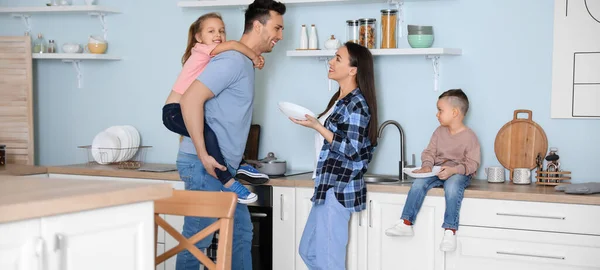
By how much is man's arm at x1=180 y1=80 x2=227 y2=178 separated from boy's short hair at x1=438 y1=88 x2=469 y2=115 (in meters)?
1.17

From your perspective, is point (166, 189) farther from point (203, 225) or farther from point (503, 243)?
point (503, 243)

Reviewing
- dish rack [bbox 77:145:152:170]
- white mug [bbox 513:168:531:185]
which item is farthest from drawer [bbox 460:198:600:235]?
dish rack [bbox 77:145:152:170]

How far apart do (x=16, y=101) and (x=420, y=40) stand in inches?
93.1

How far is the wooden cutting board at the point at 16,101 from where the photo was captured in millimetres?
4652

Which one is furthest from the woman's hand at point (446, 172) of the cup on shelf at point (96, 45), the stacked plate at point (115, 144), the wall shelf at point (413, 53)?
the cup on shelf at point (96, 45)

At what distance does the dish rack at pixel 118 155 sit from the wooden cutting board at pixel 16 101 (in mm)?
341

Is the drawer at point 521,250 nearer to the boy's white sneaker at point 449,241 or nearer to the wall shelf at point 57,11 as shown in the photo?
the boy's white sneaker at point 449,241

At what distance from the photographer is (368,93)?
3.63m

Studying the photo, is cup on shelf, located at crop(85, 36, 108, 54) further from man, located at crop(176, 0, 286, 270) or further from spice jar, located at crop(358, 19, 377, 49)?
spice jar, located at crop(358, 19, 377, 49)

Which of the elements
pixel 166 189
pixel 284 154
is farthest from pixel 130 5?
pixel 166 189

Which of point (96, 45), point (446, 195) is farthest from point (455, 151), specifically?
point (96, 45)

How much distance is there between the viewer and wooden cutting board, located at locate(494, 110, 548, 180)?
3.81 metres

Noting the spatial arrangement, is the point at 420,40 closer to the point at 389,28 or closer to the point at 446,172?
the point at 389,28

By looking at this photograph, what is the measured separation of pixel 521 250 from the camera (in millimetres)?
3428
